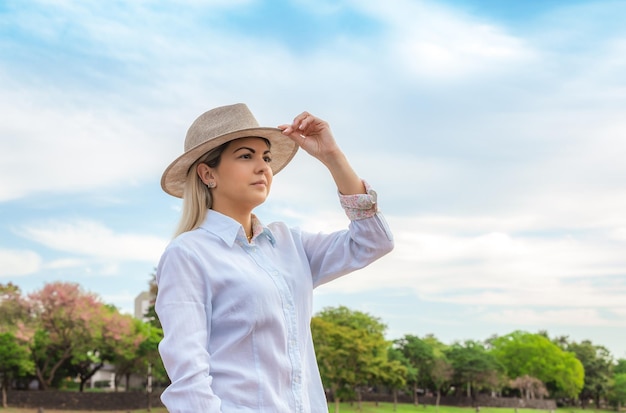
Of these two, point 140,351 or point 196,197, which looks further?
point 140,351

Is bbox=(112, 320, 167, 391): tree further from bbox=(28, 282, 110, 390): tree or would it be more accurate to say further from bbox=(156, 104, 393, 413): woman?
bbox=(156, 104, 393, 413): woman

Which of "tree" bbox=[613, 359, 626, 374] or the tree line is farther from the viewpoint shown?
"tree" bbox=[613, 359, 626, 374]

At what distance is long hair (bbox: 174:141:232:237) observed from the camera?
2264mm

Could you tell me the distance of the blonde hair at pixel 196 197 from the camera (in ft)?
7.43

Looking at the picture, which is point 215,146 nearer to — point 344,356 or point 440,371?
point 344,356

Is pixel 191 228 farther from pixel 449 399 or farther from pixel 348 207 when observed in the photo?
pixel 449 399

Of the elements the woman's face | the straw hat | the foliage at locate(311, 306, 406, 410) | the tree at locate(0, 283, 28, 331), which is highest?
the tree at locate(0, 283, 28, 331)

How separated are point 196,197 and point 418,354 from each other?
43.8m

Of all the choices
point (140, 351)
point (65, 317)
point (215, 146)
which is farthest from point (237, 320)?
point (140, 351)

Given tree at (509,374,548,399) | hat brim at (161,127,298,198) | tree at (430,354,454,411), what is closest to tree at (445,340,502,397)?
tree at (430,354,454,411)

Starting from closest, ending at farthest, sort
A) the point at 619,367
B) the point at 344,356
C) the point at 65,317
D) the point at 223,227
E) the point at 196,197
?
the point at 223,227 → the point at 196,197 → the point at 65,317 → the point at 344,356 → the point at 619,367

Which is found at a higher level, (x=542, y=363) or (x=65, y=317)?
(x=65, y=317)

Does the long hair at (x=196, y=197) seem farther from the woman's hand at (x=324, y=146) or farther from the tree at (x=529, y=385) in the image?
the tree at (x=529, y=385)

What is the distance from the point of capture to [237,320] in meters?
2.00
